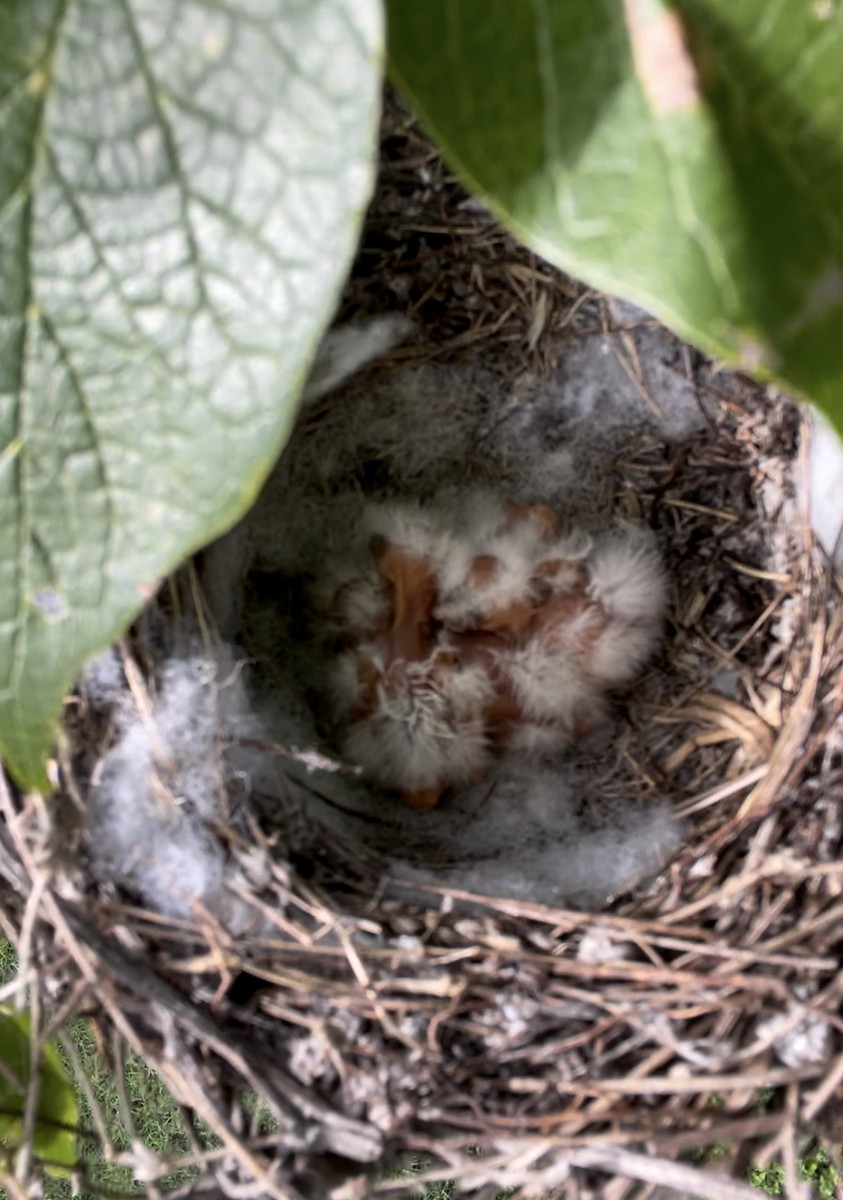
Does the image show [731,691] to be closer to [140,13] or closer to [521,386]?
[521,386]

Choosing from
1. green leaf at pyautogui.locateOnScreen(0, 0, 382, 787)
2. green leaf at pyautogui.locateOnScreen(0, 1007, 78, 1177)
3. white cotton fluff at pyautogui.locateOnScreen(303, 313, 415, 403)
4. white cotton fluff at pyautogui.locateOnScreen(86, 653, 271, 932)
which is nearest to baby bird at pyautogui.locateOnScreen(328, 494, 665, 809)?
white cotton fluff at pyautogui.locateOnScreen(303, 313, 415, 403)

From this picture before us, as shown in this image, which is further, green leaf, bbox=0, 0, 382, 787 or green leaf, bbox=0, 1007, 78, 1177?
green leaf, bbox=0, 1007, 78, 1177

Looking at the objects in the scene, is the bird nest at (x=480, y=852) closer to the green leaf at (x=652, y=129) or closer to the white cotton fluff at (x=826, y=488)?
the white cotton fluff at (x=826, y=488)

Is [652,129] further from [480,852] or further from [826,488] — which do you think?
[480,852]

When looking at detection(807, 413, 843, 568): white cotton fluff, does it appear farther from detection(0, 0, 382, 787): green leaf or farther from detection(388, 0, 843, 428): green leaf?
detection(0, 0, 382, 787): green leaf

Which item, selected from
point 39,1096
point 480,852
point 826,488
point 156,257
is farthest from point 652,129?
point 39,1096

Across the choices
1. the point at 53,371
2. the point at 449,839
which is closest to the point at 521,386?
the point at 449,839

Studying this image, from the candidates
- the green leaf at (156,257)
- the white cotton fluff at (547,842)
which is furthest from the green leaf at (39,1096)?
the green leaf at (156,257)

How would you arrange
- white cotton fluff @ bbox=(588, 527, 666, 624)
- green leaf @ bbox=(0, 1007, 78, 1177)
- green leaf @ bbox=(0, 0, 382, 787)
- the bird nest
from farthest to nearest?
white cotton fluff @ bbox=(588, 527, 666, 624), green leaf @ bbox=(0, 1007, 78, 1177), the bird nest, green leaf @ bbox=(0, 0, 382, 787)
